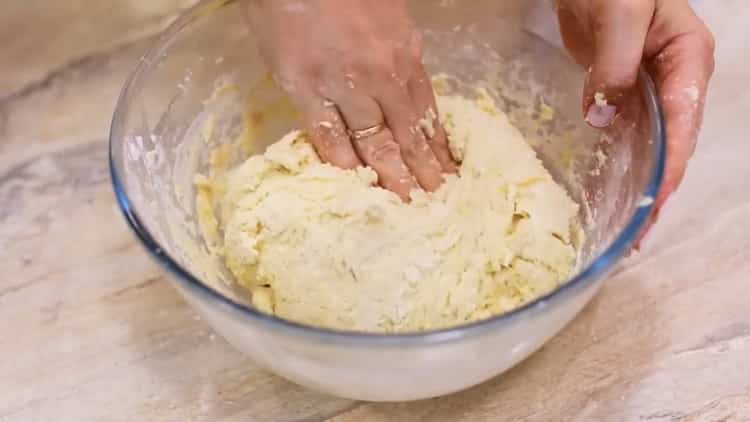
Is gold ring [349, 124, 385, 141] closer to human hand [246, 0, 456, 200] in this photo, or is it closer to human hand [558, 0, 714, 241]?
human hand [246, 0, 456, 200]

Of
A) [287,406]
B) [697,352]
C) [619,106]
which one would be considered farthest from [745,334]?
[287,406]

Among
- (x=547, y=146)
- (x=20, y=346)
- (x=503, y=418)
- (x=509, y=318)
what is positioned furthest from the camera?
(x=547, y=146)

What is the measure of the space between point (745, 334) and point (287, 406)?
0.54 metres

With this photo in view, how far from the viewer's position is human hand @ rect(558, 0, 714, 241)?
84 cm

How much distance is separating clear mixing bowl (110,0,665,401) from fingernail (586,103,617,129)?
0.05ft

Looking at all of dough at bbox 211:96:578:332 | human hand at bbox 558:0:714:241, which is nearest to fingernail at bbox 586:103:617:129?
human hand at bbox 558:0:714:241

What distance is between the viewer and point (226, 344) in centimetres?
95

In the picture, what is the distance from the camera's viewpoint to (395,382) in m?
0.75

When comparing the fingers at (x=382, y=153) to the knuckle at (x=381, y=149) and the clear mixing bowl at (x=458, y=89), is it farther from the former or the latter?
the clear mixing bowl at (x=458, y=89)

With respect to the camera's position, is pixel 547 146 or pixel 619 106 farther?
pixel 547 146

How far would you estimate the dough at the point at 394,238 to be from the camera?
909 millimetres

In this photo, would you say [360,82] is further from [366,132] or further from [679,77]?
[679,77]

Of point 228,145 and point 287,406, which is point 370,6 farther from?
point 287,406

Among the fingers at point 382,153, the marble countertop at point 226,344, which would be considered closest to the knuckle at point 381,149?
the fingers at point 382,153
